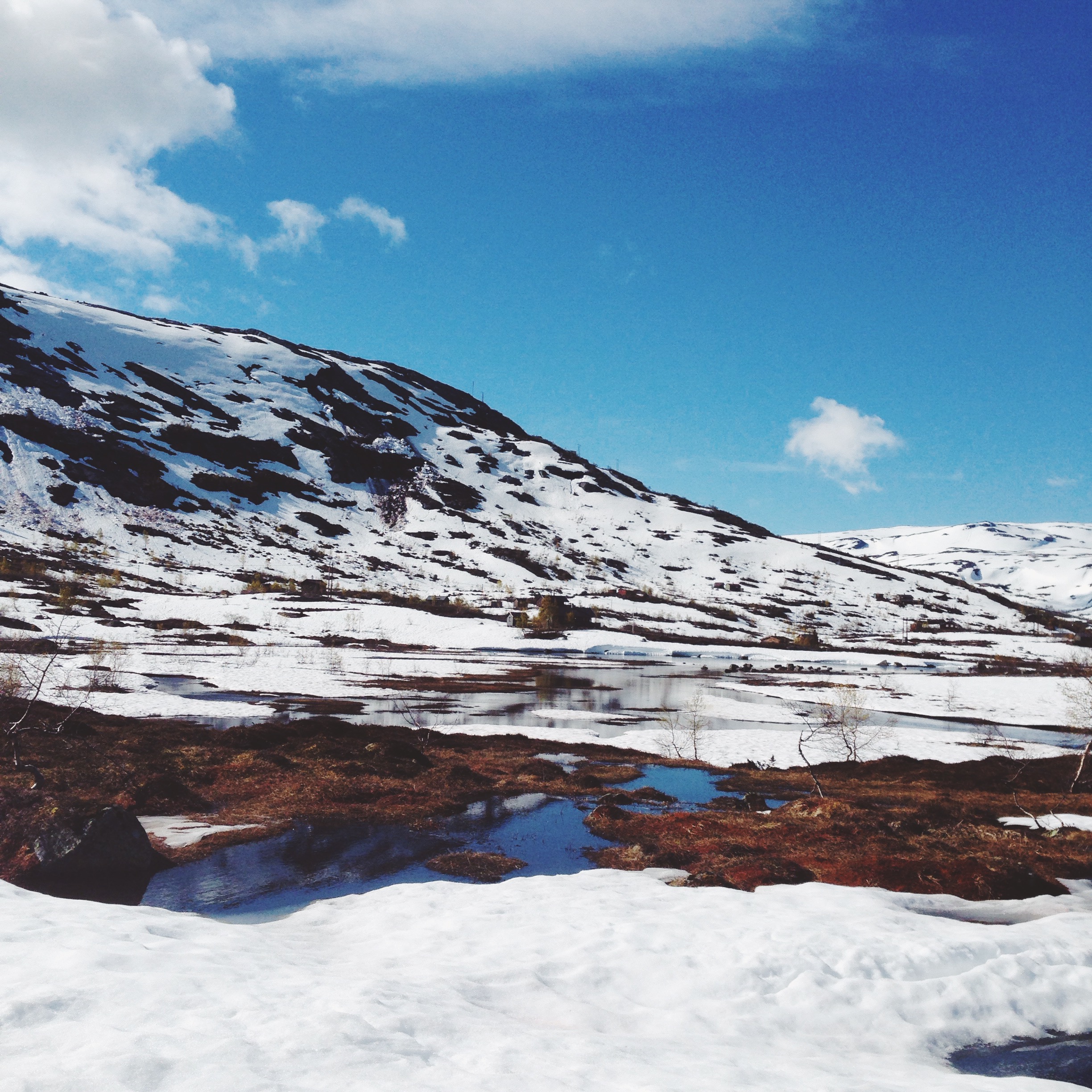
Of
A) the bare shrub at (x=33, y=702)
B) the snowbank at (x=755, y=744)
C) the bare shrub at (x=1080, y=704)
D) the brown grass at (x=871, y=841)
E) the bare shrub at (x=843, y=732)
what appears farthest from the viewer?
the bare shrub at (x=1080, y=704)

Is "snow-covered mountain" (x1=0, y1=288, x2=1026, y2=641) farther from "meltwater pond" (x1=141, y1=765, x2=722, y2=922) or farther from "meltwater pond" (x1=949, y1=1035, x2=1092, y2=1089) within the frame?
"meltwater pond" (x1=949, y1=1035, x2=1092, y2=1089)

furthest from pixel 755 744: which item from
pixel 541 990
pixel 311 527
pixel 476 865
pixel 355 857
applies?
pixel 311 527

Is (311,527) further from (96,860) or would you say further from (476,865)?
(96,860)

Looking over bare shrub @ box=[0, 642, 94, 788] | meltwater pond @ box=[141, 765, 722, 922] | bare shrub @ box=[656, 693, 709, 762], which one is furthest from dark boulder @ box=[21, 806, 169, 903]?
bare shrub @ box=[656, 693, 709, 762]

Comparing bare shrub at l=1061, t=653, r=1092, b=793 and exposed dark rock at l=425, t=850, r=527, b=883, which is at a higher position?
bare shrub at l=1061, t=653, r=1092, b=793

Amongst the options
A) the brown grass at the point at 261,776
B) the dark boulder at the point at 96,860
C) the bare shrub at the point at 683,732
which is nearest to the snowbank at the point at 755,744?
the bare shrub at the point at 683,732

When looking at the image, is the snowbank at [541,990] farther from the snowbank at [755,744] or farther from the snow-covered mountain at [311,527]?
the snow-covered mountain at [311,527]

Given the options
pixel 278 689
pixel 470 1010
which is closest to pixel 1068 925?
pixel 470 1010

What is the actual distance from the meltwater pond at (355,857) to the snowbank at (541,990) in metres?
1.00

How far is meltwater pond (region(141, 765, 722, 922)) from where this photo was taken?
12.0m

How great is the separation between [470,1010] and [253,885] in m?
6.91

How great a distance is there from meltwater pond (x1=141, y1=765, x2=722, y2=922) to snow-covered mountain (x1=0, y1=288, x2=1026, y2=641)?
86701 millimetres

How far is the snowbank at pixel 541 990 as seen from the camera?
18.7 ft

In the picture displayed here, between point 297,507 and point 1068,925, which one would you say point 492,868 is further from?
point 297,507
